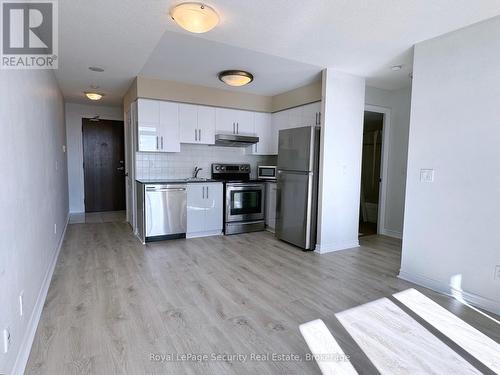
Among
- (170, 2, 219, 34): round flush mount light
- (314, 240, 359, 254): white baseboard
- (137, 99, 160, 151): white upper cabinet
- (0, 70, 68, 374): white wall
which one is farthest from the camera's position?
(137, 99, 160, 151): white upper cabinet

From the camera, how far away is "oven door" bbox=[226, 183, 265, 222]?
15.3 feet

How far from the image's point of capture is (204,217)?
14.7 ft

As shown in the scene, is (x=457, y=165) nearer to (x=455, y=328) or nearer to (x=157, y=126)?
(x=455, y=328)

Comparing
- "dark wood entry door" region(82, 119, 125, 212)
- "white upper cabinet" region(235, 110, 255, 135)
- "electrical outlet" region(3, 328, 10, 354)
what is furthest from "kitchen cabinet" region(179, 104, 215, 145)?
"electrical outlet" region(3, 328, 10, 354)

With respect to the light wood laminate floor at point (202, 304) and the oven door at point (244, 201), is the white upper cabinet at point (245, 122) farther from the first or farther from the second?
the light wood laminate floor at point (202, 304)

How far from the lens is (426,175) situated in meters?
2.79

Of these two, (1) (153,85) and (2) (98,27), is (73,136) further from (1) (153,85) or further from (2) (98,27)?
(2) (98,27)

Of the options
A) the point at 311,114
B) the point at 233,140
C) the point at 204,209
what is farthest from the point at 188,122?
the point at 311,114

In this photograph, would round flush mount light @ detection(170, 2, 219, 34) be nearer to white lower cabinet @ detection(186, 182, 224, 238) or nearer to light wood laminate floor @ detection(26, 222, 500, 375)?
light wood laminate floor @ detection(26, 222, 500, 375)

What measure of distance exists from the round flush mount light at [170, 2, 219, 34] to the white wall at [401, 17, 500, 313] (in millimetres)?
2119

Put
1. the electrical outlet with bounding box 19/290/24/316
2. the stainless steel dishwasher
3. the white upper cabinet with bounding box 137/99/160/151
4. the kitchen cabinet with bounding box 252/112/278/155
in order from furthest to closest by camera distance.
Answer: the kitchen cabinet with bounding box 252/112/278/155 → the white upper cabinet with bounding box 137/99/160/151 → the stainless steel dishwasher → the electrical outlet with bounding box 19/290/24/316

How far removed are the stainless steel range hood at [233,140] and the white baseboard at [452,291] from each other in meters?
3.07

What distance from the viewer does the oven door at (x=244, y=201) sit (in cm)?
465

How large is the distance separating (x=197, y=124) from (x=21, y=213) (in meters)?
3.17
